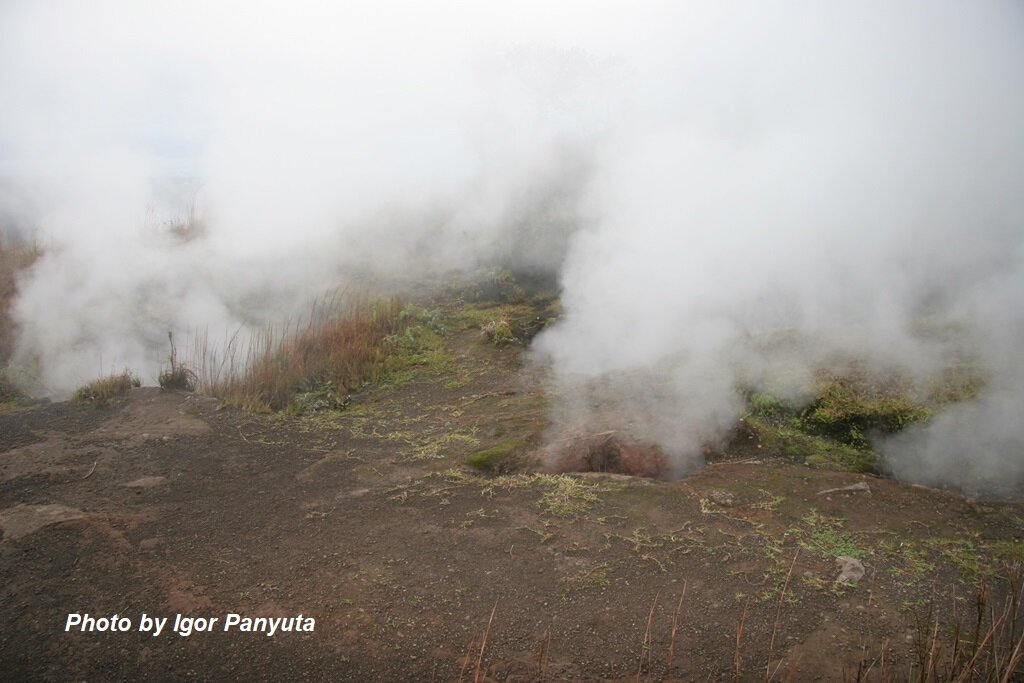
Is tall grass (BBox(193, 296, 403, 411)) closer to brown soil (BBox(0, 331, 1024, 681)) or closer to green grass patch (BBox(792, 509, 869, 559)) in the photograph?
brown soil (BBox(0, 331, 1024, 681))

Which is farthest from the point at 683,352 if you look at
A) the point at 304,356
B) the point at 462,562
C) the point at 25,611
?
the point at 25,611

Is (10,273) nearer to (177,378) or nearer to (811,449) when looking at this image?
(177,378)

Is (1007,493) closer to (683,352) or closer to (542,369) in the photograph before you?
(683,352)

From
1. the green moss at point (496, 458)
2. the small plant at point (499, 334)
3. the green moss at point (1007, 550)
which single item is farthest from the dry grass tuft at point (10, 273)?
the green moss at point (1007, 550)

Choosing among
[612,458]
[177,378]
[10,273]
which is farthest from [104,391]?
[612,458]

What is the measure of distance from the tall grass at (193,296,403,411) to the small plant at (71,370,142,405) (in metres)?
0.62

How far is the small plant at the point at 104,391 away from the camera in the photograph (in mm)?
5527

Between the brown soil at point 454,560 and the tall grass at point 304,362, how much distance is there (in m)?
0.91

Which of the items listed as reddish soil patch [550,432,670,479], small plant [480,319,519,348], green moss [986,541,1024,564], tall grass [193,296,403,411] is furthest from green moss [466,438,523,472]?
green moss [986,541,1024,564]

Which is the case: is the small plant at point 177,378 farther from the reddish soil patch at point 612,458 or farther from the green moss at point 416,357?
the reddish soil patch at point 612,458

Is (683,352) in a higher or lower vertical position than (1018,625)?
higher

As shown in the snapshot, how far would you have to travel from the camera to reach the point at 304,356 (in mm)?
6129

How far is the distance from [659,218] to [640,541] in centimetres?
423

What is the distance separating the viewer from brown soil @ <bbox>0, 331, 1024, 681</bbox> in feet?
8.63
